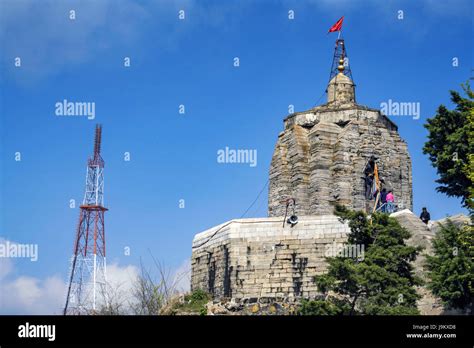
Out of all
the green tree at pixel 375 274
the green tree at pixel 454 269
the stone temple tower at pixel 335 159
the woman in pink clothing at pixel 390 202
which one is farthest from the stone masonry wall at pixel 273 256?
the green tree at pixel 454 269

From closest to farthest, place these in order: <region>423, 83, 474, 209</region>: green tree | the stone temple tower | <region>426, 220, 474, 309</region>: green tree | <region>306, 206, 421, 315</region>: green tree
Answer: <region>426, 220, 474, 309</region>: green tree
<region>306, 206, 421, 315</region>: green tree
<region>423, 83, 474, 209</region>: green tree
the stone temple tower

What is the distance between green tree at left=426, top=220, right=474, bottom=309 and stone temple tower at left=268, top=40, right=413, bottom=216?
444 inches

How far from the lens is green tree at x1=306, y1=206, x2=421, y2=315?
30.2 metres

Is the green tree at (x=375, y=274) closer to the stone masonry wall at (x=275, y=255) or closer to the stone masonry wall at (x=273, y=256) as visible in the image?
the stone masonry wall at (x=275, y=255)

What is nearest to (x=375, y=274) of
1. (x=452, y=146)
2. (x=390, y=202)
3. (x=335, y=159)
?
(x=452, y=146)

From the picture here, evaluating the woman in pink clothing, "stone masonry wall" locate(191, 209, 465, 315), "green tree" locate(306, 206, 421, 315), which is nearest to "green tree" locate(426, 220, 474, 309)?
"green tree" locate(306, 206, 421, 315)

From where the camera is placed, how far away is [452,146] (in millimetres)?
34719

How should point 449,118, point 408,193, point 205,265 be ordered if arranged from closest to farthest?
point 449,118
point 205,265
point 408,193

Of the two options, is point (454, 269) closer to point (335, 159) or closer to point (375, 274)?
point (375, 274)

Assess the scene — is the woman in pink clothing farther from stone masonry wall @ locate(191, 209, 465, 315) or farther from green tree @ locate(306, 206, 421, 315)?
green tree @ locate(306, 206, 421, 315)

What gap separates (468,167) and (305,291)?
9081 millimetres
